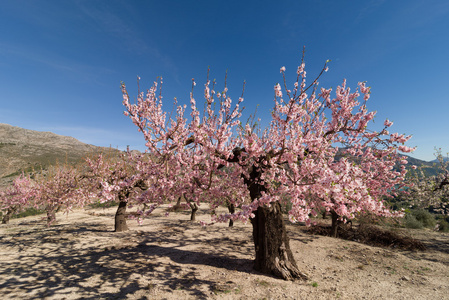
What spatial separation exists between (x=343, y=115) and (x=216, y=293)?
632cm

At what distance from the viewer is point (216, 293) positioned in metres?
5.39

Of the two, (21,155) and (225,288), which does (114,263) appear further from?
(21,155)

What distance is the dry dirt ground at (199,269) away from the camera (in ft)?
18.1

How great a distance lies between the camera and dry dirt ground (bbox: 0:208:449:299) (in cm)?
551

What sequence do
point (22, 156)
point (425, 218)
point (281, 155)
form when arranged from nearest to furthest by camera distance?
point (281, 155) < point (425, 218) < point (22, 156)

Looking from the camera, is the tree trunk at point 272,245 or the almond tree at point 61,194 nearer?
the tree trunk at point 272,245

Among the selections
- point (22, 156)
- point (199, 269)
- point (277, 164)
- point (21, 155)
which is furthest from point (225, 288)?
point (21, 155)

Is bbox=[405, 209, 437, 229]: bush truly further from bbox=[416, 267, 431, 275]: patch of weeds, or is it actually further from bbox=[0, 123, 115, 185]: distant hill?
bbox=[0, 123, 115, 185]: distant hill

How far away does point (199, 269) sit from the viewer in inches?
271

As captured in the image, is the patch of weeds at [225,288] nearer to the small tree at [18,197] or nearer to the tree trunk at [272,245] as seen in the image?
the tree trunk at [272,245]

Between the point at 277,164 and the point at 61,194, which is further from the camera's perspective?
the point at 61,194

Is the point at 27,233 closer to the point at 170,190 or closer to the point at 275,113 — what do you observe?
the point at 170,190

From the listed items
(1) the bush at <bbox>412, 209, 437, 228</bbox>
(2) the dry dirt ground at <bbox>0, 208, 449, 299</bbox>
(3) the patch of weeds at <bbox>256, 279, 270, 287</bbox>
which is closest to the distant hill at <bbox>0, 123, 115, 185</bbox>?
(2) the dry dirt ground at <bbox>0, 208, 449, 299</bbox>

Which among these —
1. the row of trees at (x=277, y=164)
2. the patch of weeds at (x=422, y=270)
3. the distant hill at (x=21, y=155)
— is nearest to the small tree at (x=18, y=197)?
the row of trees at (x=277, y=164)
